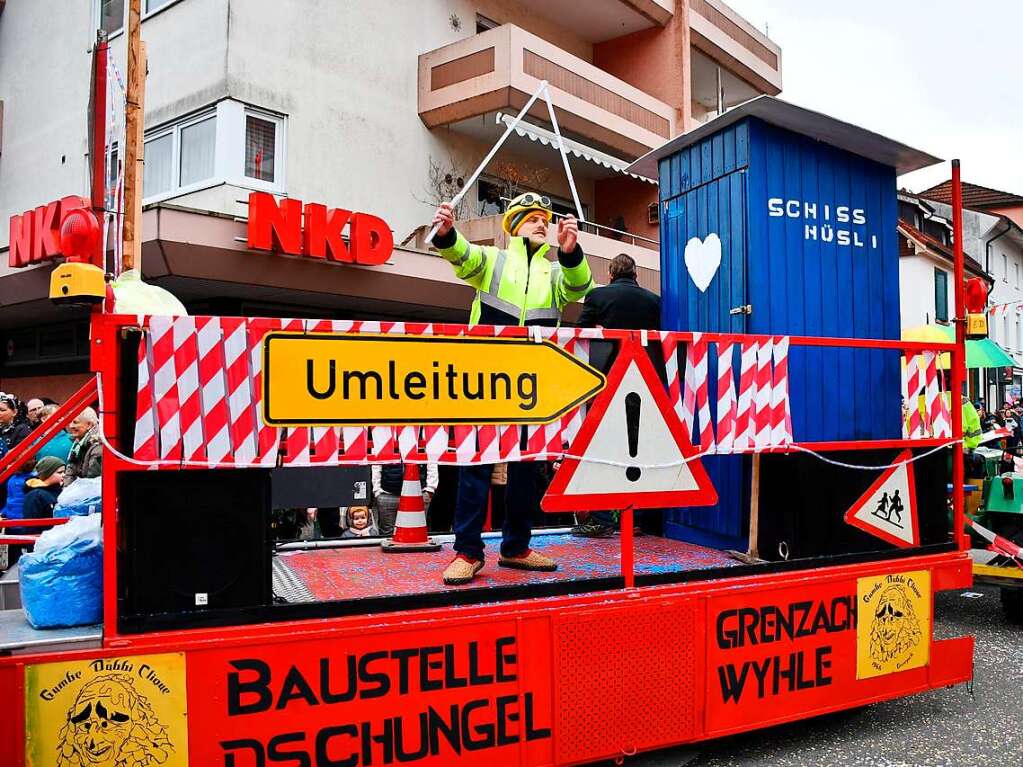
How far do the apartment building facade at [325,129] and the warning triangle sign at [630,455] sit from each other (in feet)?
26.6

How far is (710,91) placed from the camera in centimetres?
2419

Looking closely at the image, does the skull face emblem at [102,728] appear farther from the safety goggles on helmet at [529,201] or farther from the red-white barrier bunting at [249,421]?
the safety goggles on helmet at [529,201]

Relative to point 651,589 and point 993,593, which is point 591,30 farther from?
point 651,589

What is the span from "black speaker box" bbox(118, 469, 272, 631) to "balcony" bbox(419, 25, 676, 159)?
528 inches

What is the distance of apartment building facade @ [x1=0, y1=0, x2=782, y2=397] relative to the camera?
13188 millimetres

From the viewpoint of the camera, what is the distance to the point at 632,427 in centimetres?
386

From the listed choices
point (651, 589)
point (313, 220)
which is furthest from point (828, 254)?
point (313, 220)

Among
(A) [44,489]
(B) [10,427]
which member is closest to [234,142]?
(B) [10,427]

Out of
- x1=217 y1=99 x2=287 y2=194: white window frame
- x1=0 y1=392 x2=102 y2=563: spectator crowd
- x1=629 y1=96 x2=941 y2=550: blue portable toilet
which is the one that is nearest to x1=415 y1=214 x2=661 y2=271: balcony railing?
x1=217 y1=99 x2=287 y2=194: white window frame

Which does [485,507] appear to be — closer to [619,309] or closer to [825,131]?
[619,309]

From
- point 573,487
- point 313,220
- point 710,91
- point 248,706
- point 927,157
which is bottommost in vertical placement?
point 248,706

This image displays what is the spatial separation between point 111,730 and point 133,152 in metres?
2.78

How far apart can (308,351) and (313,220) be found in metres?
9.99

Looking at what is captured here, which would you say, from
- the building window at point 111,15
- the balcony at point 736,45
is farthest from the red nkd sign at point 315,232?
the balcony at point 736,45
